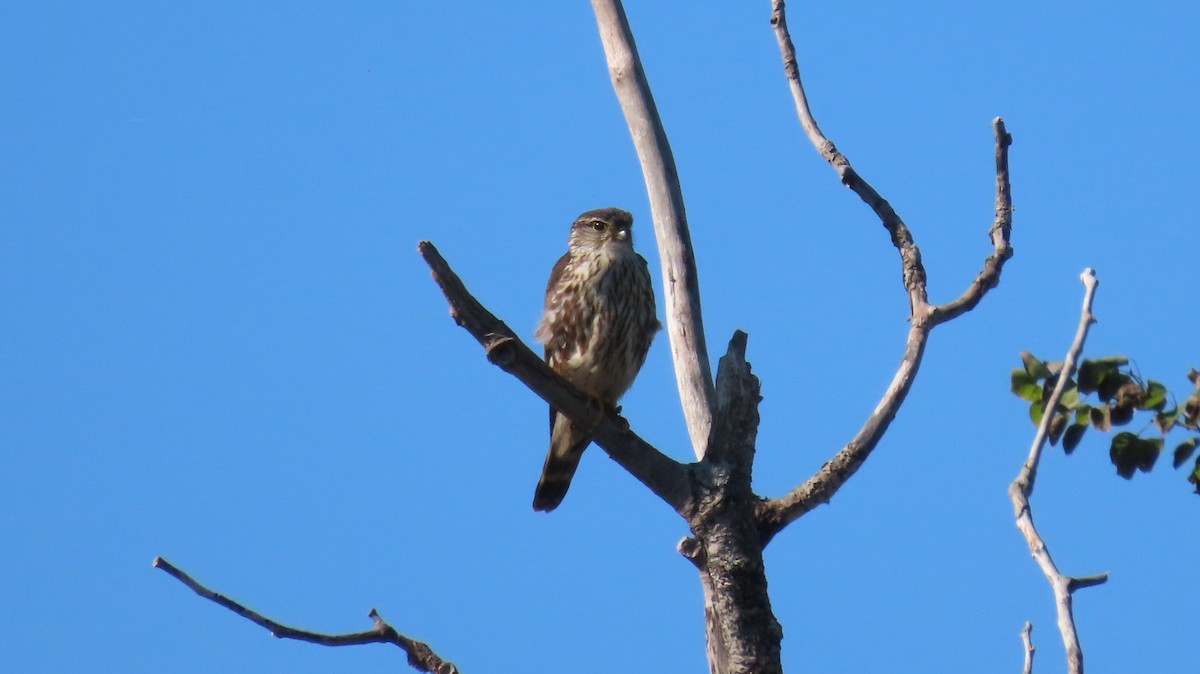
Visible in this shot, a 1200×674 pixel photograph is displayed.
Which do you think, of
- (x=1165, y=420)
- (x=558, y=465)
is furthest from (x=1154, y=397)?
(x=558, y=465)

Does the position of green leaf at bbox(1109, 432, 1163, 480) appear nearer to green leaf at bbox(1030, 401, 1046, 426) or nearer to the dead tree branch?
green leaf at bbox(1030, 401, 1046, 426)

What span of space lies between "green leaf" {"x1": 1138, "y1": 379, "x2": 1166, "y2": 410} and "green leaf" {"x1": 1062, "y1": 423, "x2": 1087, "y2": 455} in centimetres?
13

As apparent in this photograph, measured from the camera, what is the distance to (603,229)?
5230 mm

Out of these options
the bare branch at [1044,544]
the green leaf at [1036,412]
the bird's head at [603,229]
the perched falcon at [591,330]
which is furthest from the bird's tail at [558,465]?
the bare branch at [1044,544]

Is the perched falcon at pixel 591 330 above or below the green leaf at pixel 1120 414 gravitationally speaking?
above

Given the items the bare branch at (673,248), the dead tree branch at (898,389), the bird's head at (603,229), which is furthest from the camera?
the bird's head at (603,229)

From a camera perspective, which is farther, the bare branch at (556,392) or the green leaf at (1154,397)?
the bare branch at (556,392)

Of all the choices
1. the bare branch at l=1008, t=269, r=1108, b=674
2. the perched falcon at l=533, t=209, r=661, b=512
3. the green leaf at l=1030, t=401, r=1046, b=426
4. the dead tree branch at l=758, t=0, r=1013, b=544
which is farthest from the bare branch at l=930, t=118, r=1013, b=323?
the perched falcon at l=533, t=209, r=661, b=512

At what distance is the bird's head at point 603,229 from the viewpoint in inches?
204

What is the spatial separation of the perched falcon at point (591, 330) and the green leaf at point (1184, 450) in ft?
7.34

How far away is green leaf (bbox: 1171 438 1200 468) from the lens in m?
2.87

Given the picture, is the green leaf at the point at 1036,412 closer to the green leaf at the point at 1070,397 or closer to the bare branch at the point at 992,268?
the green leaf at the point at 1070,397

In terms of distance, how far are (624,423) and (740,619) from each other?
2.36 feet

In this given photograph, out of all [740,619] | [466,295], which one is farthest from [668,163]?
[740,619]
